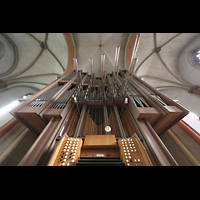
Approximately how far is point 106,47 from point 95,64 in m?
2.07

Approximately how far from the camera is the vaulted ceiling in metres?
7.50

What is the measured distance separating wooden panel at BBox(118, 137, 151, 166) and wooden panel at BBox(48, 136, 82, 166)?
3.33 ft

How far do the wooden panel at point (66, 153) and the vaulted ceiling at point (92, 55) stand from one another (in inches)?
279

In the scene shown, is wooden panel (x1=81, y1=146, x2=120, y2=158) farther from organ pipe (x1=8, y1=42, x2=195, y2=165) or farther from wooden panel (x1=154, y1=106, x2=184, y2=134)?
wooden panel (x1=154, y1=106, x2=184, y2=134)

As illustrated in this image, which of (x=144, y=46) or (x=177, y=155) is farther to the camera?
(x=144, y=46)

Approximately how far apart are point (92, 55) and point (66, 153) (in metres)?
9.23

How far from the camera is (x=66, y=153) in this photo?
5.28ft

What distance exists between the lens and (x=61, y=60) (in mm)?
8703

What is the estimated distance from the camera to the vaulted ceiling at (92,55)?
7496 millimetres

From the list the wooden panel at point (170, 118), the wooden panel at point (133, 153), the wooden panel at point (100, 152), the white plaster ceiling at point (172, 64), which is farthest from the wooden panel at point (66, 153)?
the white plaster ceiling at point (172, 64)

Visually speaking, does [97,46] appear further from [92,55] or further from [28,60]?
[28,60]

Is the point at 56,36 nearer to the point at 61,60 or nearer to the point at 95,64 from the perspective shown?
the point at 61,60

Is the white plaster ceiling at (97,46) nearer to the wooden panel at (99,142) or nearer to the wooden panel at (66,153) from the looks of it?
the wooden panel at (99,142)
